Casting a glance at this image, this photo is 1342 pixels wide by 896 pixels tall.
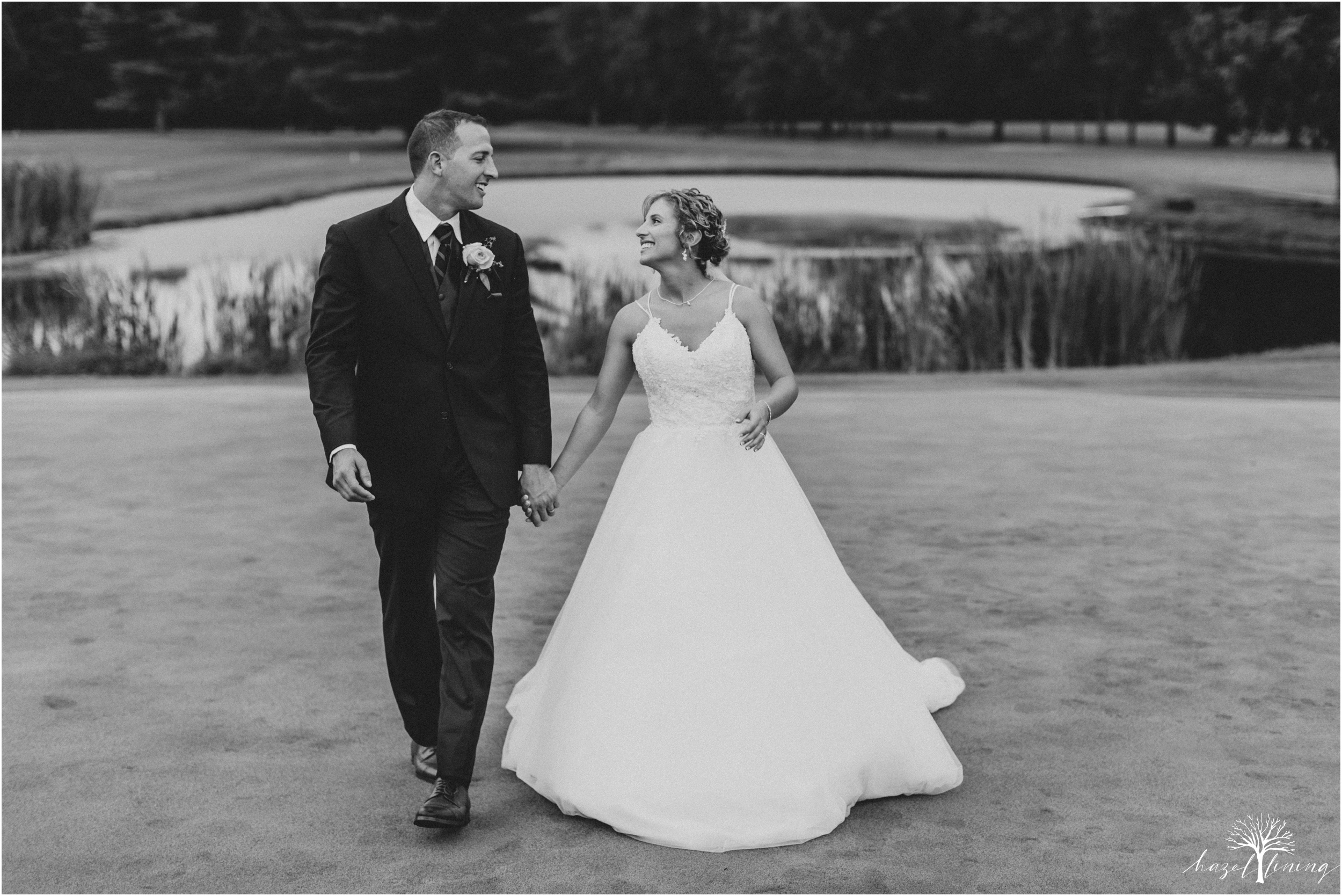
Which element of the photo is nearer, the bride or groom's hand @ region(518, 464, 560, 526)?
the bride

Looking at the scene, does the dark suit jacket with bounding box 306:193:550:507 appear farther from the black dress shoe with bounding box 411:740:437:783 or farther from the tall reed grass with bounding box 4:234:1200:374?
the tall reed grass with bounding box 4:234:1200:374

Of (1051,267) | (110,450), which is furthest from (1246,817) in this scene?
(1051,267)

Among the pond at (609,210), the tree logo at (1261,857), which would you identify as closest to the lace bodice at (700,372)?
the tree logo at (1261,857)

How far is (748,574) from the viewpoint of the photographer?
14.4 ft

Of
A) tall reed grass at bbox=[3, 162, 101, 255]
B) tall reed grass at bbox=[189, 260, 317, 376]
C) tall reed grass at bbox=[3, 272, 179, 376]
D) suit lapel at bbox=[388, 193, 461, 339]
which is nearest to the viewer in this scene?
suit lapel at bbox=[388, 193, 461, 339]

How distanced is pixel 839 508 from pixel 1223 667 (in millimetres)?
3285

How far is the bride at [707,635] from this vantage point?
13.5 ft

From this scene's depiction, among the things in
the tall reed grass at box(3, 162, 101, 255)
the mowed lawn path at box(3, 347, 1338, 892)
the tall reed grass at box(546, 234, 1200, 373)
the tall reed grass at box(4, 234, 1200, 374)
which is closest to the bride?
the mowed lawn path at box(3, 347, 1338, 892)

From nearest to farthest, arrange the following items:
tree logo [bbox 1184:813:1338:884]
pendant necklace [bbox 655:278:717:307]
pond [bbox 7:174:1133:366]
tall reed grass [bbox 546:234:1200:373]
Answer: tree logo [bbox 1184:813:1338:884]
pendant necklace [bbox 655:278:717:307]
tall reed grass [bbox 546:234:1200:373]
pond [bbox 7:174:1133:366]

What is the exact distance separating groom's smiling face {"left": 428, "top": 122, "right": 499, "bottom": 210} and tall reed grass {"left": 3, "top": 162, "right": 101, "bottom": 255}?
17.5 metres

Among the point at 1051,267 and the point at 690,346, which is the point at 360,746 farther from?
the point at 1051,267

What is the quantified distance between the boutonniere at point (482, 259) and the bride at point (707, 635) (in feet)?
1.58

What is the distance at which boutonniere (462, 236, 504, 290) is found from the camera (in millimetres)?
4141

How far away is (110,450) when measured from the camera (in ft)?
36.4
